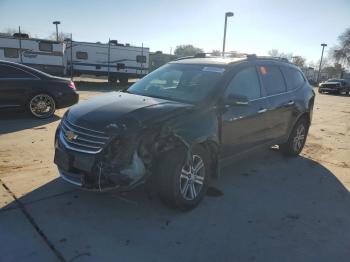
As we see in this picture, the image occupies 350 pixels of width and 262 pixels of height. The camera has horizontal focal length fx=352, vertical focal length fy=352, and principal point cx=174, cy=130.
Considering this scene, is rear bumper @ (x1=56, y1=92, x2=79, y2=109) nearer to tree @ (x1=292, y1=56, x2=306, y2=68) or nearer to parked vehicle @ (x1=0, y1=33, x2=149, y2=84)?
parked vehicle @ (x1=0, y1=33, x2=149, y2=84)

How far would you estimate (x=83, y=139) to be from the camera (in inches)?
150

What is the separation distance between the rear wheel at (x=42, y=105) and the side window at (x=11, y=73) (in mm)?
593

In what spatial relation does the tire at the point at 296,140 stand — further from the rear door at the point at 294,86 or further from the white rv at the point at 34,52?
the white rv at the point at 34,52

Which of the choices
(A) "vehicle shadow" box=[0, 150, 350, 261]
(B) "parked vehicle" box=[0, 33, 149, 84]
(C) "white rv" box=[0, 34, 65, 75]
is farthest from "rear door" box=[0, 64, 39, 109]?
(C) "white rv" box=[0, 34, 65, 75]

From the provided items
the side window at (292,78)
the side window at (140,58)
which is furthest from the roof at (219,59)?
the side window at (140,58)

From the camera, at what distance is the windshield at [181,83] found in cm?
464

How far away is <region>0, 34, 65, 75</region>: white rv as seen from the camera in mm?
19656

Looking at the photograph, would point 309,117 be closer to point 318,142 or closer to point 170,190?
point 318,142

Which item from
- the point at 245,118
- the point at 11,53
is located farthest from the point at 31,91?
the point at 11,53

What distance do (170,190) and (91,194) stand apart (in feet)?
3.86

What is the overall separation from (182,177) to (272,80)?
2.67m

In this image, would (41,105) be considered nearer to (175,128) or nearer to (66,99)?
(66,99)

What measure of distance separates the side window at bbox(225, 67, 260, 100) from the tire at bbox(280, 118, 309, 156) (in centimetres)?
172

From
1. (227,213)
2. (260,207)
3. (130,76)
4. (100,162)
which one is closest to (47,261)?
(100,162)
